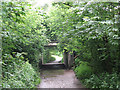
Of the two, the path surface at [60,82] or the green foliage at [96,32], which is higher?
the green foliage at [96,32]

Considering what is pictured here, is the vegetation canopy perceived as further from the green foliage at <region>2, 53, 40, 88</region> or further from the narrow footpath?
the narrow footpath

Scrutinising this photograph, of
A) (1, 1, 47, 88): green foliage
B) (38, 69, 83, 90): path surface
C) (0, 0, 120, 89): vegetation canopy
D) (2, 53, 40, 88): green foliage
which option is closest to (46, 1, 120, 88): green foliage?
(0, 0, 120, 89): vegetation canopy

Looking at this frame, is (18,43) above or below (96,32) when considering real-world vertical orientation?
below

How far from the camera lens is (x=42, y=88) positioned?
3250 millimetres

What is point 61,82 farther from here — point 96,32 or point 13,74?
point 96,32

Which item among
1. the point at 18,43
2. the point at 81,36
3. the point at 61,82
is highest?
the point at 81,36

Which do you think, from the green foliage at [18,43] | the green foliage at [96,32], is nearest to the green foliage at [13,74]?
the green foliage at [18,43]

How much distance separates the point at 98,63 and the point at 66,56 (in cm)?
376

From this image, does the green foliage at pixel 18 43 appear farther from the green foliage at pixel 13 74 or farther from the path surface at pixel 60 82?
the path surface at pixel 60 82

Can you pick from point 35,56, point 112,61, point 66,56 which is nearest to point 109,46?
point 112,61

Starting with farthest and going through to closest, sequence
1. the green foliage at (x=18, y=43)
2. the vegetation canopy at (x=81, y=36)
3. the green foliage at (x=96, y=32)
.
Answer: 1. the green foliage at (x=96, y=32)
2. the vegetation canopy at (x=81, y=36)
3. the green foliage at (x=18, y=43)

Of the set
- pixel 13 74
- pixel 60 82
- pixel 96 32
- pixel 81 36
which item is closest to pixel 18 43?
pixel 13 74

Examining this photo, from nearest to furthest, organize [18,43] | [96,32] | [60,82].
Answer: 1. [96,32]
2. [18,43]
3. [60,82]

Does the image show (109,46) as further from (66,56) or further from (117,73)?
(66,56)
